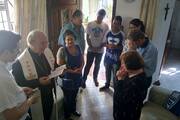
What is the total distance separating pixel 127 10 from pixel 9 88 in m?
2.61

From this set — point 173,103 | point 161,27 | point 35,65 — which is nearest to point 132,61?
point 173,103

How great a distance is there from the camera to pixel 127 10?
3.32 m

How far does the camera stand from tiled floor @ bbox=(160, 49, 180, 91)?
157 inches

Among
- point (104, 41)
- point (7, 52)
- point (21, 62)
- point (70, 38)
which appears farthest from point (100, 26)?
point (7, 52)

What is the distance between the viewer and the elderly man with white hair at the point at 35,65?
73.7 inches

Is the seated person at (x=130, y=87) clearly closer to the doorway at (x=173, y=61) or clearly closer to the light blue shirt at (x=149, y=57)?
the light blue shirt at (x=149, y=57)

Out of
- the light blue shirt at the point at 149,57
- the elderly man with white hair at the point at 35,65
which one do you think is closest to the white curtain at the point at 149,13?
the light blue shirt at the point at 149,57

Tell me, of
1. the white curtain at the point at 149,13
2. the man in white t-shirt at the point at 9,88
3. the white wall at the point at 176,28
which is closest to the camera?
the man in white t-shirt at the point at 9,88

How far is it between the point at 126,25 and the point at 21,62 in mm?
2099

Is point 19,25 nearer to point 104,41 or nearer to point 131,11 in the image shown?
point 104,41

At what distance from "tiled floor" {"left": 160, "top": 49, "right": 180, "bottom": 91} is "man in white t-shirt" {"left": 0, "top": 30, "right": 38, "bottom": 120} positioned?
3.28 meters

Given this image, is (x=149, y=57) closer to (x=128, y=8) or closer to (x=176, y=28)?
(x=128, y=8)

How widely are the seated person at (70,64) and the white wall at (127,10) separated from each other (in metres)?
1.23

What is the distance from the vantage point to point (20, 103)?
135 centimetres
